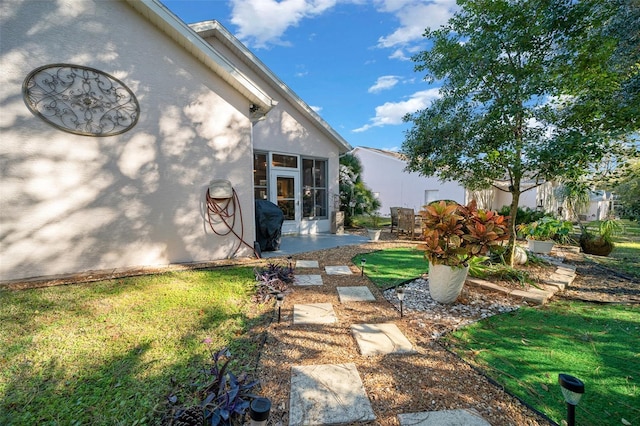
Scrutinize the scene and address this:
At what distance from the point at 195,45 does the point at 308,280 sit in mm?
5039

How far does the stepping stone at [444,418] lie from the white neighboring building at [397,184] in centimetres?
1464

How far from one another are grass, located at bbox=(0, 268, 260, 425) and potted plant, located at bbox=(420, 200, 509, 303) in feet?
8.30

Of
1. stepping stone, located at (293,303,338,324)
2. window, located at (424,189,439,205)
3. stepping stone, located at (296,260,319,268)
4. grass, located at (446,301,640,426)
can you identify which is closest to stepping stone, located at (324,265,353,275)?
stepping stone, located at (296,260,319,268)

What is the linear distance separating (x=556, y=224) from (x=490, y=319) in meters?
5.51

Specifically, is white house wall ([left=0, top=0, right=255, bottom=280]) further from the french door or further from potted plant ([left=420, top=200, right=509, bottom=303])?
potted plant ([left=420, top=200, right=509, bottom=303])

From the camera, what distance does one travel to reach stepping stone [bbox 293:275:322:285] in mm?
4586

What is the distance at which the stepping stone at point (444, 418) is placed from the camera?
1688mm

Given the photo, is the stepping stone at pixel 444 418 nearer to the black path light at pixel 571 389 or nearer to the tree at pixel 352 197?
the black path light at pixel 571 389

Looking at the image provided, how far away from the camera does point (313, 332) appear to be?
2.90m

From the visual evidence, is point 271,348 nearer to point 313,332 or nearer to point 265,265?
point 313,332

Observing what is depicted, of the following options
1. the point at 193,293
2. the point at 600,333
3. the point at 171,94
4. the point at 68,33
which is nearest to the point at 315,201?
the point at 171,94

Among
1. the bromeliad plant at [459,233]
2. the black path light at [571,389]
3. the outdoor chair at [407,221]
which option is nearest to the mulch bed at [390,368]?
the black path light at [571,389]

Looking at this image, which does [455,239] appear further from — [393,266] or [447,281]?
[393,266]

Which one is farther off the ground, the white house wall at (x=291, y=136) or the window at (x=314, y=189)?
the white house wall at (x=291, y=136)
